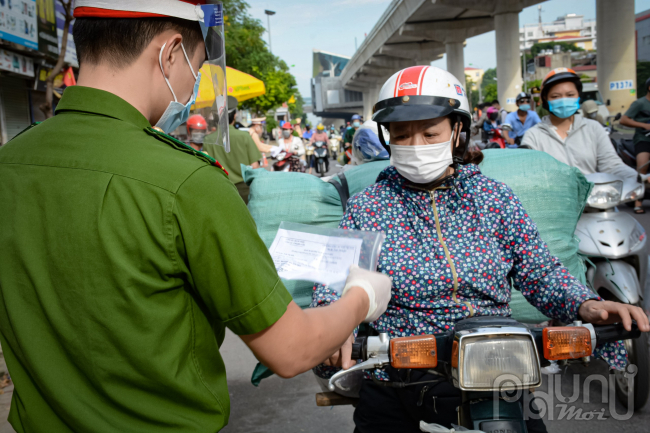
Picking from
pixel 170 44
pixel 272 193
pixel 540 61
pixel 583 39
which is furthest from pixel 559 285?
pixel 583 39

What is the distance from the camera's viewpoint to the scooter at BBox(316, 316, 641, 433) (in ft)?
4.46

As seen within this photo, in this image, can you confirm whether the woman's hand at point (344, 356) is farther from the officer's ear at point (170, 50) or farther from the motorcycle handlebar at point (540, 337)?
the officer's ear at point (170, 50)

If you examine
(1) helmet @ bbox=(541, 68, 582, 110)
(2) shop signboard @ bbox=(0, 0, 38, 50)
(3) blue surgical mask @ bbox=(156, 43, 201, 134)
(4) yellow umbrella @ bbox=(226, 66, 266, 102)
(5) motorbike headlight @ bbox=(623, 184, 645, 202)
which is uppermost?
(2) shop signboard @ bbox=(0, 0, 38, 50)

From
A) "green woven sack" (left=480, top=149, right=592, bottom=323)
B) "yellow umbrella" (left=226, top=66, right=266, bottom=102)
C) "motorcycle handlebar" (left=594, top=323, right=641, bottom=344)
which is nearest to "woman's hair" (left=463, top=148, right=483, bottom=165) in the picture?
"green woven sack" (left=480, top=149, right=592, bottom=323)

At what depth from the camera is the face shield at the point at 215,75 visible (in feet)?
4.33

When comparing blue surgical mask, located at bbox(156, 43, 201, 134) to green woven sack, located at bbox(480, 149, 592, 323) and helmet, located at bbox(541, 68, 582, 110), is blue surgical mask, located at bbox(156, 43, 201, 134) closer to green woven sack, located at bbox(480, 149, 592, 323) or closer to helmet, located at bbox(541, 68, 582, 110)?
green woven sack, located at bbox(480, 149, 592, 323)

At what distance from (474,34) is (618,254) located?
101 feet

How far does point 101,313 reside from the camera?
1.00 meters

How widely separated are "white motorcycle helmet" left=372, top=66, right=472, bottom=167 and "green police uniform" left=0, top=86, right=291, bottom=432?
1150 millimetres

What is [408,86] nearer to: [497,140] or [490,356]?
[490,356]

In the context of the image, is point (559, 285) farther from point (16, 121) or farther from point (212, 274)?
point (16, 121)

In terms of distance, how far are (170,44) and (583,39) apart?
5449 inches

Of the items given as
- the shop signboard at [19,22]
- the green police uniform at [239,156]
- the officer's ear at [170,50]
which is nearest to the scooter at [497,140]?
the green police uniform at [239,156]

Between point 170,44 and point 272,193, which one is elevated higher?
point 170,44
